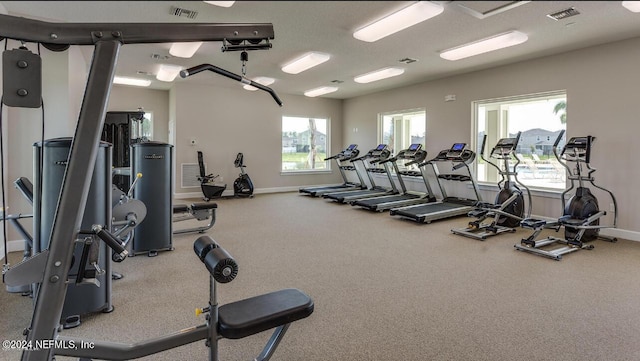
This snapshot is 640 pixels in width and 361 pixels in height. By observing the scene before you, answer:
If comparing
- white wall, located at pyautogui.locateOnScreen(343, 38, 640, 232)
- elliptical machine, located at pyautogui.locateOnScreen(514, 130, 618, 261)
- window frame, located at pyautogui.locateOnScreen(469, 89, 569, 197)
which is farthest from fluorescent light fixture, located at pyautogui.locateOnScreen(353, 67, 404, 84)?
elliptical machine, located at pyautogui.locateOnScreen(514, 130, 618, 261)

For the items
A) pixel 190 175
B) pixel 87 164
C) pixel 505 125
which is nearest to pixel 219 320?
pixel 87 164

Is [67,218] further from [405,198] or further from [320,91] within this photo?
[320,91]

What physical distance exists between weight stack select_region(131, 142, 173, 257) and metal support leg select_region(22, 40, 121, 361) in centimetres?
279

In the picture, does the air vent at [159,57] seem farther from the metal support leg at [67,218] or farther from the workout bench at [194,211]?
the metal support leg at [67,218]

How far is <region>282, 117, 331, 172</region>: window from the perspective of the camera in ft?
33.0

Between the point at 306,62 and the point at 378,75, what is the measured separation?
6.12 feet

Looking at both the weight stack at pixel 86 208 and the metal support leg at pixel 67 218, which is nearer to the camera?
the metal support leg at pixel 67 218

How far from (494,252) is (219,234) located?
359 cm

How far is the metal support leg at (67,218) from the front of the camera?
4.25 feet

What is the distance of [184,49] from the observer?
5230 mm

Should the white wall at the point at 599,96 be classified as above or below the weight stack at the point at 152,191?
above

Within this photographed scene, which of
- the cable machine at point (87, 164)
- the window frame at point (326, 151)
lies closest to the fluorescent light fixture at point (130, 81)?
the window frame at point (326, 151)

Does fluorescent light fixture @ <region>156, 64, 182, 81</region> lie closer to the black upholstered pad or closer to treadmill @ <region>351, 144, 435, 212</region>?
treadmill @ <region>351, 144, 435, 212</region>

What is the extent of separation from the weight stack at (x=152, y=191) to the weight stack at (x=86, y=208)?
4.66 feet
